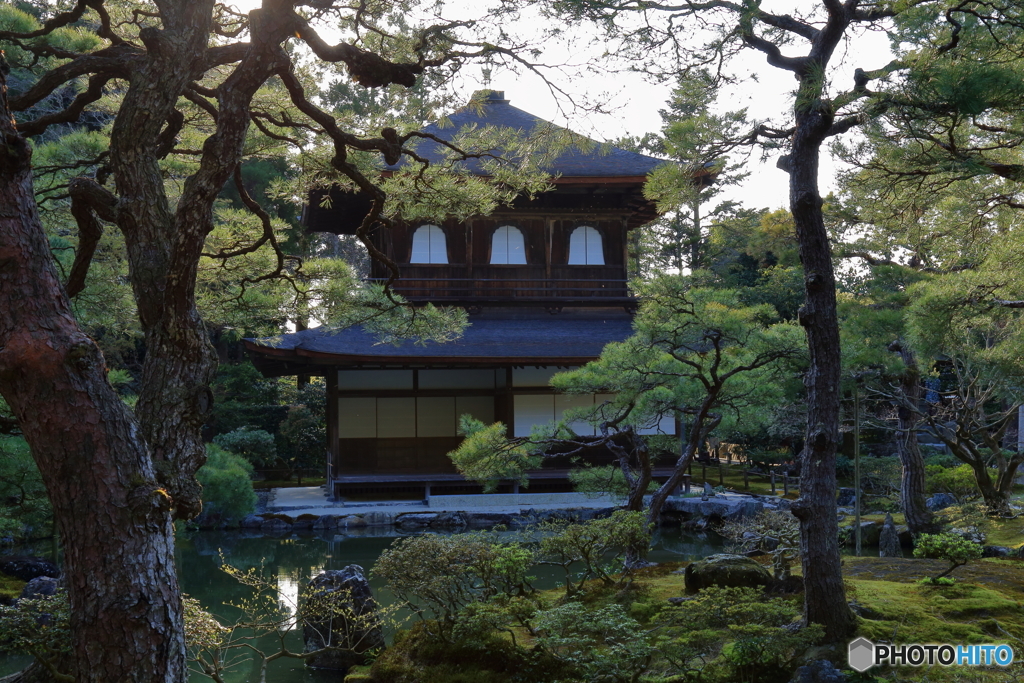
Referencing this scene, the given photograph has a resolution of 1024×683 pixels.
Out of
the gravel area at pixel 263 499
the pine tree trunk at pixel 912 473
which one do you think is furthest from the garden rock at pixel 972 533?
the gravel area at pixel 263 499

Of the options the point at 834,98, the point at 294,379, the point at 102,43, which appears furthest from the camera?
the point at 294,379

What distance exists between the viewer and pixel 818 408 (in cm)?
465

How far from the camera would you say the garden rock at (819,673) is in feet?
14.1

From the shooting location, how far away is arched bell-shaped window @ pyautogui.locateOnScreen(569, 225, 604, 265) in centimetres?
1512

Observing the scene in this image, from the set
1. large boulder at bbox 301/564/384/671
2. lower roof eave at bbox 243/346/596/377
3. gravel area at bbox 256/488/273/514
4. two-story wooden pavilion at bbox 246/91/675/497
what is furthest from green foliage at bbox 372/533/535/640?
gravel area at bbox 256/488/273/514

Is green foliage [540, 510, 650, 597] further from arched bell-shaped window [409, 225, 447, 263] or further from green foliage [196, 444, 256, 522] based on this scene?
arched bell-shaped window [409, 225, 447, 263]

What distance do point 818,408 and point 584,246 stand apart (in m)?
10.7

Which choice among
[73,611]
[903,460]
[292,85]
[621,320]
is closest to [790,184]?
[292,85]

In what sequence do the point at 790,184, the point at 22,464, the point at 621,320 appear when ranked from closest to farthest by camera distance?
1. the point at 790,184
2. the point at 22,464
3. the point at 621,320

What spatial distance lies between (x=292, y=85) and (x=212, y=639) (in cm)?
284

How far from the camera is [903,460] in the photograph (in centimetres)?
1027

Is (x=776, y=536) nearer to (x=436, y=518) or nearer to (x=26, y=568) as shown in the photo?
(x=436, y=518)

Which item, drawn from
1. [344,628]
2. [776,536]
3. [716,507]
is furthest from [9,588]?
[716,507]

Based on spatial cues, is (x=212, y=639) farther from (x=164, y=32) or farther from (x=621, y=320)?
(x=621, y=320)
